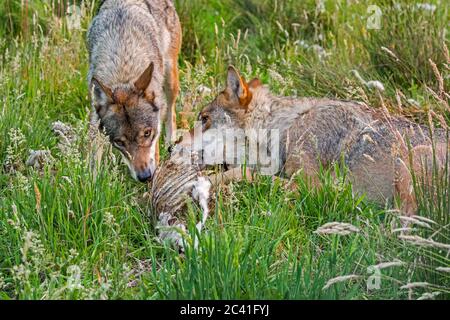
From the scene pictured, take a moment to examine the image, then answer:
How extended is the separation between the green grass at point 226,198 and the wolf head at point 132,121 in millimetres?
171

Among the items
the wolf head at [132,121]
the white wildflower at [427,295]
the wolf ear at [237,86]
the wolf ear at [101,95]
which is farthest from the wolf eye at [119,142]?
the white wildflower at [427,295]

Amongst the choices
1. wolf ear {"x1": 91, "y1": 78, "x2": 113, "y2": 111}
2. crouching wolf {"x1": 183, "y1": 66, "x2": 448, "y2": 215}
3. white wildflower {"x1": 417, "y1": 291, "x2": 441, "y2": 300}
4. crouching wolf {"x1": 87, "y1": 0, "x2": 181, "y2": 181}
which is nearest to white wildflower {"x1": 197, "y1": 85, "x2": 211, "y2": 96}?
crouching wolf {"x1": 87, "y1": 0, "x2": 181, "y2": 181}

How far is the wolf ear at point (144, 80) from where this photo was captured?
608cm

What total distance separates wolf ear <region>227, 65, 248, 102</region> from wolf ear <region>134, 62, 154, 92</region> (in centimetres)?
65

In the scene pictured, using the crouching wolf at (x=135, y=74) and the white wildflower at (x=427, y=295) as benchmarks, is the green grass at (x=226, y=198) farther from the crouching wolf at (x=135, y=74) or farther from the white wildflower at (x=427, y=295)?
the crouching wolf at (x=135, y=74)

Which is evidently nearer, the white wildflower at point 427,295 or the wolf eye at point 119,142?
the white wildflower at point 427,295

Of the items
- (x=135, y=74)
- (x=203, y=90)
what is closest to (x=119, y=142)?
(x=135, y=74)

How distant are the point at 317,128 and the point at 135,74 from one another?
168 cm

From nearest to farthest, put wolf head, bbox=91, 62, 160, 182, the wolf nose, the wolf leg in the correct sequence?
1. the wolf nose
2. wolf head, bbox=91, 62, 160, 182
3. the wolf leg

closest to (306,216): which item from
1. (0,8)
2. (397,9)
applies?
(397,9)

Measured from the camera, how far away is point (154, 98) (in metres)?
6.34

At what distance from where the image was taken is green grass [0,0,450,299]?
12.2ft

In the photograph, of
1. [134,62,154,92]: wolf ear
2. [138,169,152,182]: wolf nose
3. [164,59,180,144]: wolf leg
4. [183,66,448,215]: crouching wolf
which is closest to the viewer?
[183,66,448,215]: crouching wolf

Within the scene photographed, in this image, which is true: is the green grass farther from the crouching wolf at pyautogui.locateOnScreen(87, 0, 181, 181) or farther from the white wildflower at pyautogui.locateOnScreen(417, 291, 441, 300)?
the crouching wolf at pyautogui.locateOnScreen(87, 0, 181, 181)
